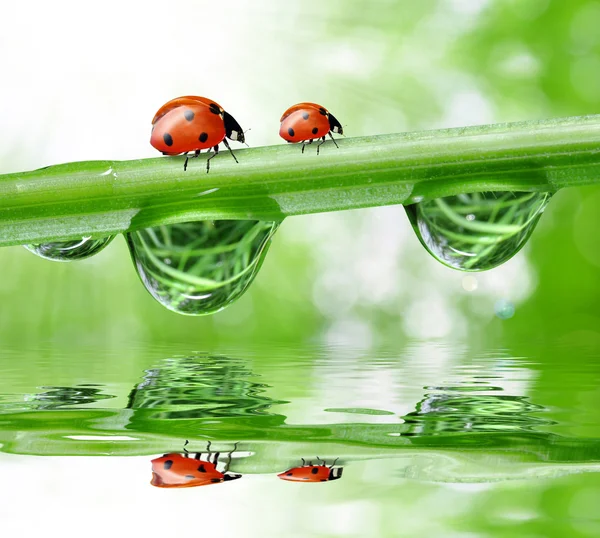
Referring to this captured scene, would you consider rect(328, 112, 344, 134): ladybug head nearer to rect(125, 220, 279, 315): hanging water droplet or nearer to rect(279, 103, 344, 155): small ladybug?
rect(279, 103, 344, 155): small ladybug

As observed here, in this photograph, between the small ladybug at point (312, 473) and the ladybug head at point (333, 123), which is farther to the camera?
the ladybug head at point (333, 123)

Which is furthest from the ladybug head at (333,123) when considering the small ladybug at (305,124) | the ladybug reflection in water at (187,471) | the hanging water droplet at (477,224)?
the ladybug reflection in water at (187,471)

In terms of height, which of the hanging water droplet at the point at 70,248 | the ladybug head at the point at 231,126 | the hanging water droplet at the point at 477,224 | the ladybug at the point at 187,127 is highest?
the ladybug head at the point at 231,126

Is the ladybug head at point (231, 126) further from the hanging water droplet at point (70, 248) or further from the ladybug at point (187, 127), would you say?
the hanging water droplet at point (70, 248)

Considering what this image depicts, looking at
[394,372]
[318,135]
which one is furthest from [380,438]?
[394,372]

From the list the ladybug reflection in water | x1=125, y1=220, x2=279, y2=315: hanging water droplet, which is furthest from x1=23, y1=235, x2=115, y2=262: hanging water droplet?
the ladybug reflection in water

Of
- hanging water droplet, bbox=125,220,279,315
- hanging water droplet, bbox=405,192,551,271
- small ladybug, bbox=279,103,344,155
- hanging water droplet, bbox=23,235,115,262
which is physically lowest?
hanging water droplet, bbox=125,220,279,315
